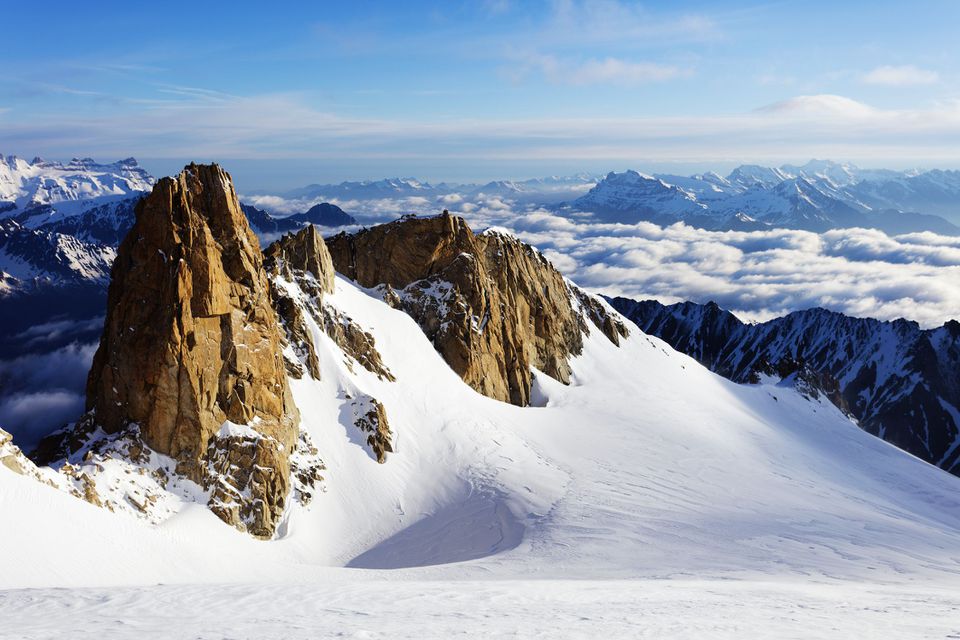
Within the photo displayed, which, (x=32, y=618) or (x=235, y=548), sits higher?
(x=32, y=618)

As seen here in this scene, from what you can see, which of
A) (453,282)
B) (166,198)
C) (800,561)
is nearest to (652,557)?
(800,561)

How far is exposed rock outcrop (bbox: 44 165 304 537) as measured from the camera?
54.2m

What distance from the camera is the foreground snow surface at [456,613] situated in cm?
2502

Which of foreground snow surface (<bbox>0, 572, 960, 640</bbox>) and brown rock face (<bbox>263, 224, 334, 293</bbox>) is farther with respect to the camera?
brown rock face (<bbox>263, 224, 334, 293</bbox>)

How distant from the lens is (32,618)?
2512 centimetres

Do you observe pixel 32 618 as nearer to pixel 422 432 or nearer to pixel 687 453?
pixel 422 432

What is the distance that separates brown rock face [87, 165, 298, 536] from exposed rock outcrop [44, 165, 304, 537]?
0.08 metres

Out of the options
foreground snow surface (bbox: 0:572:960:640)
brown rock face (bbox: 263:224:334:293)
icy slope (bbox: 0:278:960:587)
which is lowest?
icy slope (bbox: 0:278:960:587)

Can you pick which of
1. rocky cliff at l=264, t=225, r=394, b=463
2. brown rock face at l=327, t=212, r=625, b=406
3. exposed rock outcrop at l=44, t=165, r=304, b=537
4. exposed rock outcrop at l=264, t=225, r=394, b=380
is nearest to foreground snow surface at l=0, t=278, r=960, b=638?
rocky cliff at l=264, t=225, r=394, b=463

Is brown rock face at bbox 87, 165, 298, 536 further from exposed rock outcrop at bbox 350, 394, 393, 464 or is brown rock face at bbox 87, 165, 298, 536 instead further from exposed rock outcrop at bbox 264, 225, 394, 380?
exposed rock outcrop at bbox 264, 225, 394, 380

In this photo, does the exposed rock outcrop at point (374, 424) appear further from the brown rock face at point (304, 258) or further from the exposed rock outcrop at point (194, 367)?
the brown rock face at point (304, 258)

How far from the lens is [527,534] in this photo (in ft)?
193

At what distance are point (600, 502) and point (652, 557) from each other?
13355 mm

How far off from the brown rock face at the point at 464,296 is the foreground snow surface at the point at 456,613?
193 ft
